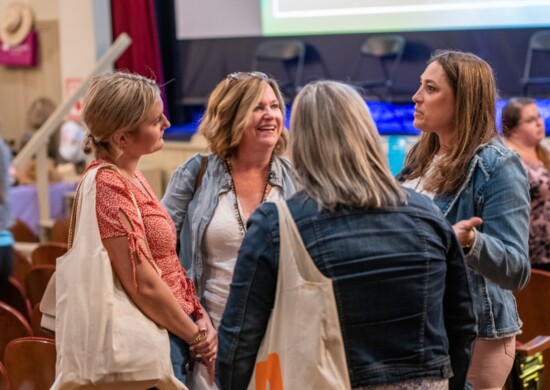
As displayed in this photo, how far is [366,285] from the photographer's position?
70.5 inches

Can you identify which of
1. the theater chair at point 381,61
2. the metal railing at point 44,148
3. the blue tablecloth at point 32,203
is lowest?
the blue tablecloth at point 32,203

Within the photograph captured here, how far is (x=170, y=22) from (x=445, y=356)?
284 inches

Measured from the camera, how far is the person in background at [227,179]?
2.59 metres

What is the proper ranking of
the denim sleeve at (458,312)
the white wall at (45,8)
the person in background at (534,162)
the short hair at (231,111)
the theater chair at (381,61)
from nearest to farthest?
the denim sleeve at (458,312) → the short hair at (231,111) → the person in background at (534,162) → the theater chair at (381,61) → the white wall at (45,8)

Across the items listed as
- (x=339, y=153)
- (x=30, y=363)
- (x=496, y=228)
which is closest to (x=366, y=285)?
(x=339, y=153)

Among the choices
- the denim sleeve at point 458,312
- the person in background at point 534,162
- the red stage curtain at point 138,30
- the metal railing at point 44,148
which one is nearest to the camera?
the denim sleeve at point 458,312

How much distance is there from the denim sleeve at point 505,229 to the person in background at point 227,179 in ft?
2.14

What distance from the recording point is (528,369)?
2.37 metres

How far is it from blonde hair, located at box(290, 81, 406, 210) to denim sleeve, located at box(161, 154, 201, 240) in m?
→ 0.87

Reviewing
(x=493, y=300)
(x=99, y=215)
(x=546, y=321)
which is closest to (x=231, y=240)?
(x=99, y=215)

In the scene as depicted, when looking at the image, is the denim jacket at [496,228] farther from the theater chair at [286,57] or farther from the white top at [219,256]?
the theater chair at [286,57]

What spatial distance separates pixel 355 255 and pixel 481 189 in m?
0.62

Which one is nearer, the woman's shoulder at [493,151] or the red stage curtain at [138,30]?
the woman's shoulder at [493,151]

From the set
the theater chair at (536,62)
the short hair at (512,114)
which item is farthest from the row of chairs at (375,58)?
the short hair at (512,114)
